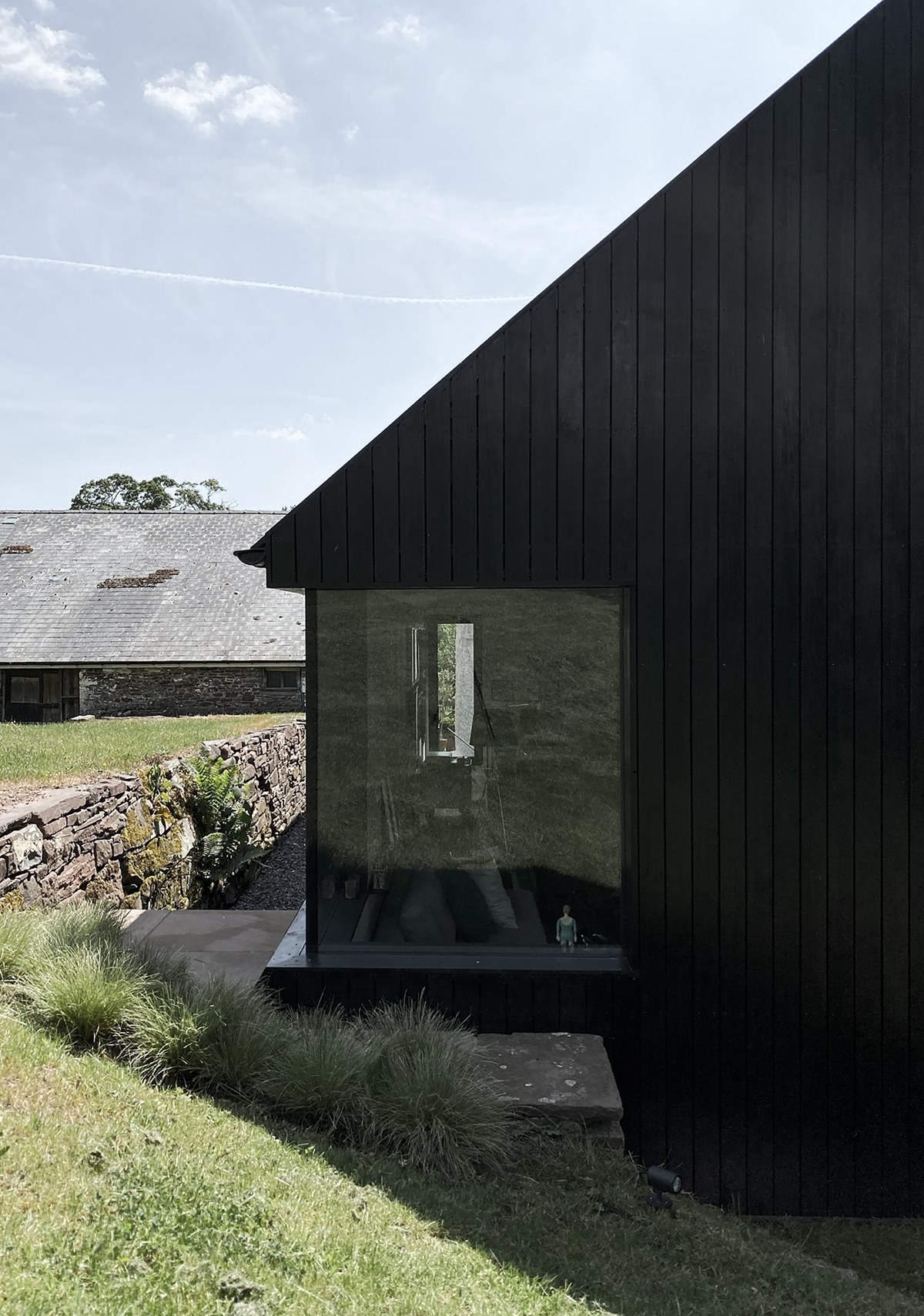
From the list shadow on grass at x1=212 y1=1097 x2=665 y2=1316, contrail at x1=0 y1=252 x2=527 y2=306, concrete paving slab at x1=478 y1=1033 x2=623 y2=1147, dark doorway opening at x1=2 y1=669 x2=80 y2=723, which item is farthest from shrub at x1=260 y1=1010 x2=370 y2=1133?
dark doorway opening at x1=2 y1=669 x2=80 y2=723

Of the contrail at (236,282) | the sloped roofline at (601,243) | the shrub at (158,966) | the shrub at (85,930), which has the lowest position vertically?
the shrub at (158,966)

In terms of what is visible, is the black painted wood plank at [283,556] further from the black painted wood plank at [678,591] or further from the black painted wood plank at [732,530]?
the black painted wood plank at [732,530]

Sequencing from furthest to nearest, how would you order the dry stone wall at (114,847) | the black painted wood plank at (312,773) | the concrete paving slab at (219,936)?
the dry stone wall at (114,847), the concrete paving slab at (219,936), the black painted wood plank at (312,773)

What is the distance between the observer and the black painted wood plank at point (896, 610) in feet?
15.9

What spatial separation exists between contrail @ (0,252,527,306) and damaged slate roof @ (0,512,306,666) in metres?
5.80

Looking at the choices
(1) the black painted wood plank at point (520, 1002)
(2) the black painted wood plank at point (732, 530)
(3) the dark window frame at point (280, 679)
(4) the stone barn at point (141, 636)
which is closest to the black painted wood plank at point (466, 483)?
(2) the black painted wood plank at point (732, 530)

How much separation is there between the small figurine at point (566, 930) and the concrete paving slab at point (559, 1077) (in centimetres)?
48

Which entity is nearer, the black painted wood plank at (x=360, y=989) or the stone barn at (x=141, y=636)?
the black painted wood plank at (x=360, y=989)

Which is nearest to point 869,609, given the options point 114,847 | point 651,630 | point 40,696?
point 651,630

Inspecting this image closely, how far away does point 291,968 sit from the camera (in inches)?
192

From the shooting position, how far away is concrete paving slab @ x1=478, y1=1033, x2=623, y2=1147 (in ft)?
13.1

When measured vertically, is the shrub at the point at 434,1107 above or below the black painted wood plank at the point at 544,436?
below

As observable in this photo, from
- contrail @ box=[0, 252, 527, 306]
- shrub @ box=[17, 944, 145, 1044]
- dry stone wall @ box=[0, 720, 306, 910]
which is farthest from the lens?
contrail @ box=[0, 252, 527, 306]

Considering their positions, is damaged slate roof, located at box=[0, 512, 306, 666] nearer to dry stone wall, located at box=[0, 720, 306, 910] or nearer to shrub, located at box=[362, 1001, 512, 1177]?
dry stone wall, located at box=[0, 720, 306, 910]
